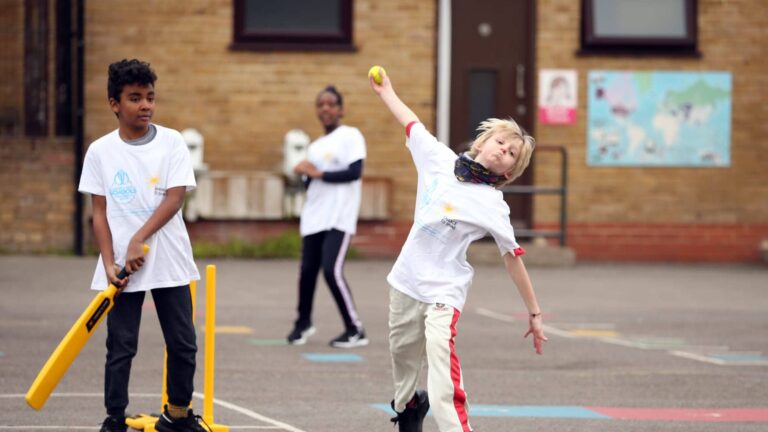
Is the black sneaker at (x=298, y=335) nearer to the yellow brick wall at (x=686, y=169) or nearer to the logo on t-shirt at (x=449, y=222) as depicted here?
the logo on t-shirt at (x=449, y=222)

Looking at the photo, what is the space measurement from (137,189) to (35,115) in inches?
437

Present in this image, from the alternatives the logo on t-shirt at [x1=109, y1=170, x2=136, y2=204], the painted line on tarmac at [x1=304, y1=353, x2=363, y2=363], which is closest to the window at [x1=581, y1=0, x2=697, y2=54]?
the painted line on tarmac at [x1=304, y1=353, x2=363, y2=363]

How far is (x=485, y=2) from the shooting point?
1862cm

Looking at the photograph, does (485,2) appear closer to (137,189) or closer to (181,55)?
(181,55)

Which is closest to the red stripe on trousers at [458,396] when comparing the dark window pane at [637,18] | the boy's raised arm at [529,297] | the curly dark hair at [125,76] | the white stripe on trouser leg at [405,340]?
the white stripe on trouser leg at [405,340]

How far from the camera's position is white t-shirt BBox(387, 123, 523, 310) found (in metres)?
6.53

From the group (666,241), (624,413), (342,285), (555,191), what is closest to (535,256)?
(555,191)

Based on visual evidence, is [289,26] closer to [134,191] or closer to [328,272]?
[328,272]

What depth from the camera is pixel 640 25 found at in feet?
61.3

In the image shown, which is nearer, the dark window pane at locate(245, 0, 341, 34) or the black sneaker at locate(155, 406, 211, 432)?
the black sneaker at locate(155, 406, 211, 432)

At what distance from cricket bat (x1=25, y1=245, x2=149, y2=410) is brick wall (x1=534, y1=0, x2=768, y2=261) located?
12.4m

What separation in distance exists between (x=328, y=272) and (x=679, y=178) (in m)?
8.86

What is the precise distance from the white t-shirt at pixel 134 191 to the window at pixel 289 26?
11282 mm

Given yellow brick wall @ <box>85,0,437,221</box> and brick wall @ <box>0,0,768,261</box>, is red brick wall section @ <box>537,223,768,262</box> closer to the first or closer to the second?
brick wall @ <box>0,0,768,261</box>
